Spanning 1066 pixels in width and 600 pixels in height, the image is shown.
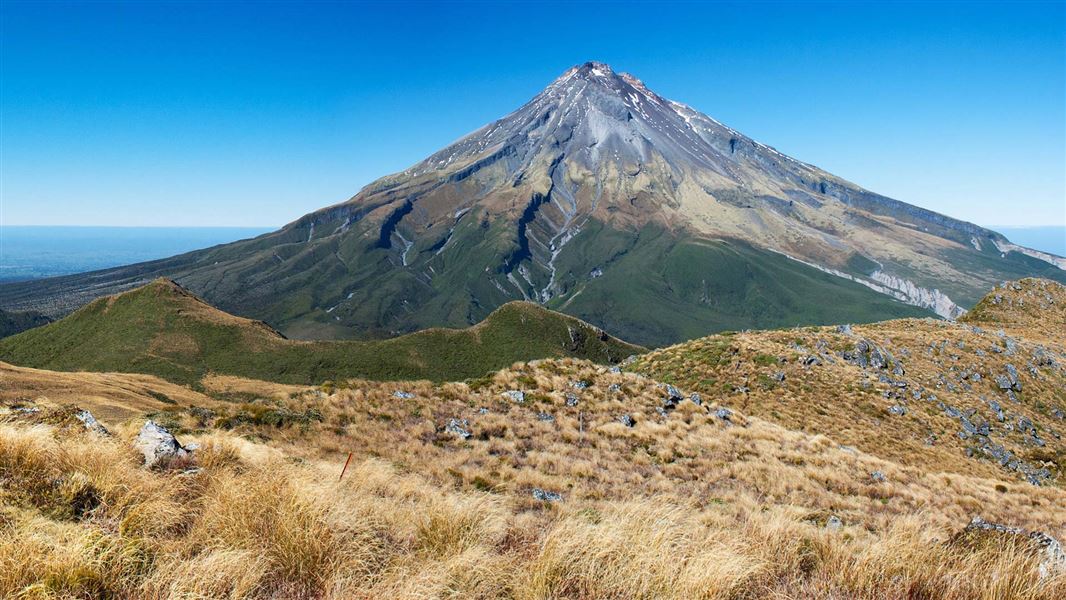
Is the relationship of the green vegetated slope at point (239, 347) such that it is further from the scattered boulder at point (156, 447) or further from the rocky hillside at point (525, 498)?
the scattered boulder at point (156, 447)

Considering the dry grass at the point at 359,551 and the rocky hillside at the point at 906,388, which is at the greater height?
the dry grass at the point at 359,551

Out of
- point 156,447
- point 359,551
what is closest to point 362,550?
point 359,551

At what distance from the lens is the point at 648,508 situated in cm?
660

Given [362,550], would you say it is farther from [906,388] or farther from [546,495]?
[906,388]

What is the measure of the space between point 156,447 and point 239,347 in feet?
348

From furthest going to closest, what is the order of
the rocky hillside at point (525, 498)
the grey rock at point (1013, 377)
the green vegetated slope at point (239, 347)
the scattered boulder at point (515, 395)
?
1. the green vegetated slope at point (239, 347)
2. the grey rock at point (1013, 377)
3. the scattered boulder at point (515, 395)
4. the rocky hillside at point (525, 498)

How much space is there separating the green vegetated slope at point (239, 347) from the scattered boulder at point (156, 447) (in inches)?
3385

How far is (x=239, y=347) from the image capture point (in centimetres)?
9794

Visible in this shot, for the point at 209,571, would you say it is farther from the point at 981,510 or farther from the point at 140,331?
the point at 140,331

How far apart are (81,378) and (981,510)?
71430 mm

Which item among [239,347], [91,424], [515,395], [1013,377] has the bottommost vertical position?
[239,347]

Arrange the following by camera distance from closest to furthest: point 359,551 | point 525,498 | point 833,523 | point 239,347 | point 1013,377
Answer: point 359,551 < point 833,523 < point 525,498 < point 1013,377 < point 239,347

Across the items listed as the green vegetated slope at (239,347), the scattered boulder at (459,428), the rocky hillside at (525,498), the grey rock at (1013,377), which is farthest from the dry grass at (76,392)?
the grey rock at (1013,377)

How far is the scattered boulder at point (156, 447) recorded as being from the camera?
281 inches
